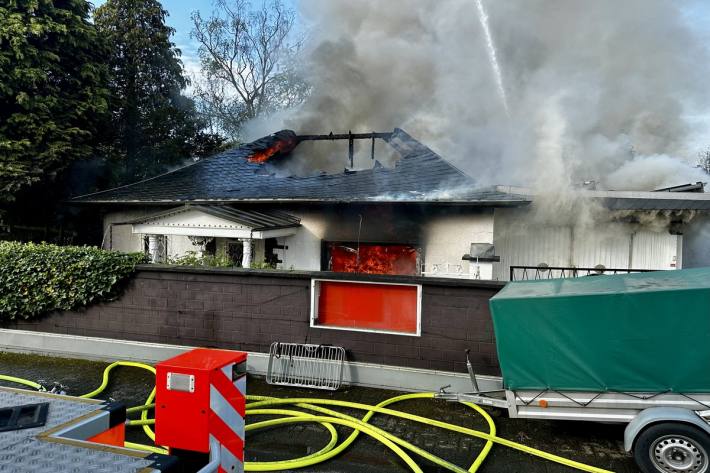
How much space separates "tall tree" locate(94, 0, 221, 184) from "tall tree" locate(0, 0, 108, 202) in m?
3.82

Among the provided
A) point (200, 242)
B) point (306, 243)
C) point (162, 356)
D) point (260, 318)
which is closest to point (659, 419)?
point (260, 318)

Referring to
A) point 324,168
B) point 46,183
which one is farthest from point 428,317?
point 46,183

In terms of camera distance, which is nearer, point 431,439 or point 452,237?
point 431,439

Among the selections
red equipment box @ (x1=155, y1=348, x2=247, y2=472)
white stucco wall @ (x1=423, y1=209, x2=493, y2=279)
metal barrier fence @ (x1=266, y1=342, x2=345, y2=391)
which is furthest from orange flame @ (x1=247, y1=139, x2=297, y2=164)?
red equipment box @ (x1=155, y1=348, x2=247, y2=472)

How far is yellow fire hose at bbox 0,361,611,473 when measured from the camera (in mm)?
4359

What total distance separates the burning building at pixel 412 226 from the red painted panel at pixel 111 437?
253 inches

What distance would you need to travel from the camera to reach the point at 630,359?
4.43m

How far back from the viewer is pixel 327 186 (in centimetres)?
1079

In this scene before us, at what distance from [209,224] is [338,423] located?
5430 mm

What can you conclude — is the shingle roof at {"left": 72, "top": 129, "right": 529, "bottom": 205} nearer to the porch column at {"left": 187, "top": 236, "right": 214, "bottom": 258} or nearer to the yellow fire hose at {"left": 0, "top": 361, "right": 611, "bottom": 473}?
the porch column at {"left": 187, "top": 236, "right": 214, "bottom": 258}

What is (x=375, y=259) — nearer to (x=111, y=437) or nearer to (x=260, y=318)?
(x=260, y=318)

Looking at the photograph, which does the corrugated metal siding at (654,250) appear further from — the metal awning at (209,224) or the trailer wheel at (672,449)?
the metal awning at (209,224)

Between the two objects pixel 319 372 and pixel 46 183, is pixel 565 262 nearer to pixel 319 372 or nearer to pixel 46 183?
pixel 319 372

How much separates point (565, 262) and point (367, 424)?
657 cm
